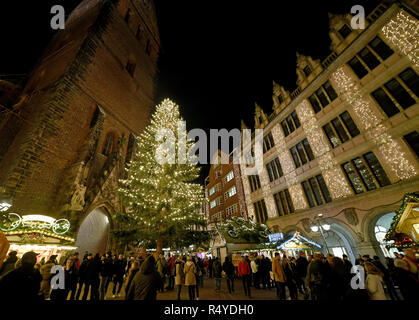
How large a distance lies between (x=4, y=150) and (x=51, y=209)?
20.3ft

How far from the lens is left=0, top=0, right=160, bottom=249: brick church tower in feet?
34.2

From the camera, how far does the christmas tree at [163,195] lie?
10.6 meters

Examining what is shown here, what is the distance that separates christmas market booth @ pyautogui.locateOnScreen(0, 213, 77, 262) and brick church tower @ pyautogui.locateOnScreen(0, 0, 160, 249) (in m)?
1.31

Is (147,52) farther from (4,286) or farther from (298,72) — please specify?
(4,286)

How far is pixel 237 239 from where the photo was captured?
15.2m

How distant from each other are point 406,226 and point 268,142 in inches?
512

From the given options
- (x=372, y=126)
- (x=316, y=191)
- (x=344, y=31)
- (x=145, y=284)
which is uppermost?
(x=344, y=31)

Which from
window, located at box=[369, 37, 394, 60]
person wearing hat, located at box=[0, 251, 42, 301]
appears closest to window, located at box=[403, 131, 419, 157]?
window, located at box=[369, 37, 394, 60]

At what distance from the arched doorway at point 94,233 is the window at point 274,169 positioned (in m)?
15.9

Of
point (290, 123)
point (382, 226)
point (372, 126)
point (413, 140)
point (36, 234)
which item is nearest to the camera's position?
point (36, 234)

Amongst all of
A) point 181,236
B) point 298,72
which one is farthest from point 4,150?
point 298,72

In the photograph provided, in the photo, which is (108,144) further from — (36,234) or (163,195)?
(36,234)

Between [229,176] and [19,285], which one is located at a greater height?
[229,176]

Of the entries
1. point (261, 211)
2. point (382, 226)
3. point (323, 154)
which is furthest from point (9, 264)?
point (261, 211)
